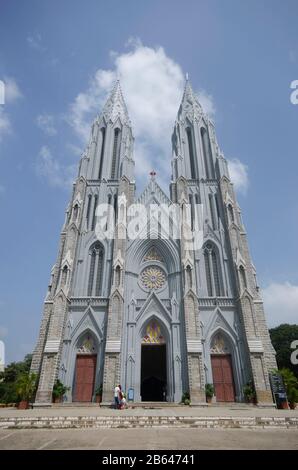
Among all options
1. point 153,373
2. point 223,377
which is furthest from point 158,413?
point 153,373

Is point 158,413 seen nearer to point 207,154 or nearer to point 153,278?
point 153,278

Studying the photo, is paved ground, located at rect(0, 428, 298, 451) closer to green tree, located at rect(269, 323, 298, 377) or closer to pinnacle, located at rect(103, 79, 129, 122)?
pinnacle, located at rect(103, 79, 129, 122)

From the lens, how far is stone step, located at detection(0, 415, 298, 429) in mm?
7789

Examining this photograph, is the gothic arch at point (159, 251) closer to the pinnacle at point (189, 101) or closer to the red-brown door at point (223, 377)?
the red-brown door at point (223, 377)

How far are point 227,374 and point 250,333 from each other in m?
3.30

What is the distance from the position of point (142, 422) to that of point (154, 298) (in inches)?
513

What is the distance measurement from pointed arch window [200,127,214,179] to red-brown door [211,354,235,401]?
17.0m

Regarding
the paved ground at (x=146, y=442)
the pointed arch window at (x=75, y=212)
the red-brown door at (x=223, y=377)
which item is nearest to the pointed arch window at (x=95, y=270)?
the pointed arch window at (x=75, y=212)

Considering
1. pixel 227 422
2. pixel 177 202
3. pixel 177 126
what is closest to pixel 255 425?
pixel 227 422

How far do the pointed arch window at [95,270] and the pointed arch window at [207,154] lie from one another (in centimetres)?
1347
